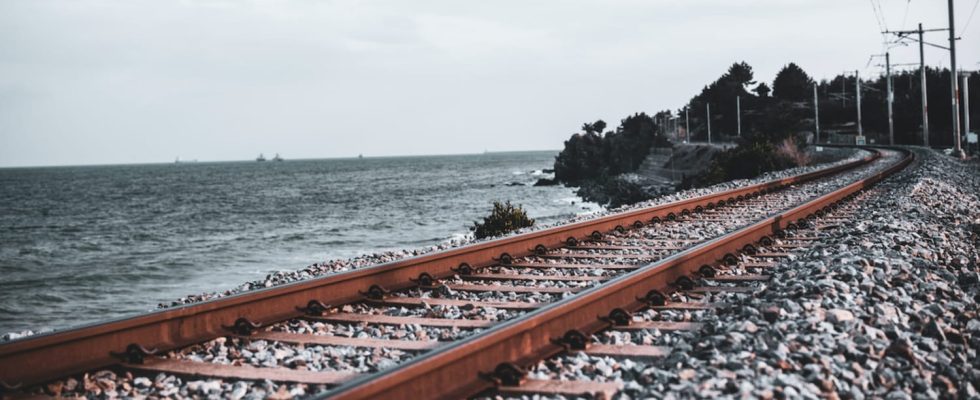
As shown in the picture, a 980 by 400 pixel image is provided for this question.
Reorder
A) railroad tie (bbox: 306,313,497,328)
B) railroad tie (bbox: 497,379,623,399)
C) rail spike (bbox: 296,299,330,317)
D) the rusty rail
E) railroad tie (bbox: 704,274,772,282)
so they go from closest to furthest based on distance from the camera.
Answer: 1. the rusty rail
2. railroad tie (bbox: 497,379,623,399)
3. railroad tie (bbox: 306,313,497,328)
4. rail spike (bbox: 296,299,330,317)
5. railroad tie (bbox: 704,274,772,282)

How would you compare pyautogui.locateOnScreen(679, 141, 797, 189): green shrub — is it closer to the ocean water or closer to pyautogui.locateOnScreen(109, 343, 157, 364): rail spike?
the ocean water

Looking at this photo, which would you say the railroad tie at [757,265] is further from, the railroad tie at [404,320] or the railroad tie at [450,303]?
the railroad tie at [404,320]

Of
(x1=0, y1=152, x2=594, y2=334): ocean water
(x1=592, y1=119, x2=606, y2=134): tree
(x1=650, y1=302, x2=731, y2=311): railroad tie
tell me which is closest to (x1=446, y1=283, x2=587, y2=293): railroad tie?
(x1=650, y1=302, x2=731, y2=311): railroad tie

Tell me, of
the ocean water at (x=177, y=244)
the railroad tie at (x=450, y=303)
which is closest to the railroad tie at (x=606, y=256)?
the railroad tie at (x=450, y=303)

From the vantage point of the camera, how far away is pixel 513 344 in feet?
13.9

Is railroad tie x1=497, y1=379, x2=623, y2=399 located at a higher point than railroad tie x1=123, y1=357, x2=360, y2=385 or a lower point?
lower

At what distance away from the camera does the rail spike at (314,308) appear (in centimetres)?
575

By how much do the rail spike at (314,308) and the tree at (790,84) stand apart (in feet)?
292

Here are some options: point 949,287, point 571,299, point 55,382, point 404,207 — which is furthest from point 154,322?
point 404,207

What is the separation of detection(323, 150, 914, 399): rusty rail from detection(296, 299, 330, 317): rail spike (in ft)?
6.09

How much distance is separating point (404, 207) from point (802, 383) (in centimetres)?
4714

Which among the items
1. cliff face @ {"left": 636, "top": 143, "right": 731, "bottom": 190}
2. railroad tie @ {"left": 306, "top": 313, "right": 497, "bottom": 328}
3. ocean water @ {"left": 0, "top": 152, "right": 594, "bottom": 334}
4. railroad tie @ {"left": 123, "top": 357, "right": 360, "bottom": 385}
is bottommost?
ocean water @ {"left": 0, "top": 152, "right": 594, "bottom": 334}

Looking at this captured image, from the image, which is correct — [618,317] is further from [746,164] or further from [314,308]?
[746,164]

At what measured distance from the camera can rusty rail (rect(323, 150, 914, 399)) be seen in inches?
133
